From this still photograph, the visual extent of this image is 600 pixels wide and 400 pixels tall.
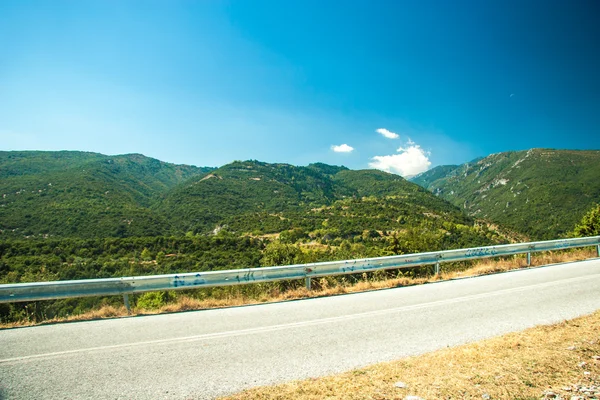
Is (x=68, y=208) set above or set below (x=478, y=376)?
above

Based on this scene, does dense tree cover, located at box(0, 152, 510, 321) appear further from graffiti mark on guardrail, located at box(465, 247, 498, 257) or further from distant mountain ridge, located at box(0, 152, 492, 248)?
graffiti mark on guardrail, located at box(465, 247, 498, 257)

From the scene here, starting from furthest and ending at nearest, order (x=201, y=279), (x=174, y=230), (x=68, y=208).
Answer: (x=174, y=230) → (x=68, y=208) → (x=201, y=279)

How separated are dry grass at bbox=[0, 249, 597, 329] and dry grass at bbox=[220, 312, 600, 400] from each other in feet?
13.8

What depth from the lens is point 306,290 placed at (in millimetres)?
8062

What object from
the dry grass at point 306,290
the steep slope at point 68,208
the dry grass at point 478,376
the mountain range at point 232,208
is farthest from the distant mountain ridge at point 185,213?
the dry grass at point 478,376

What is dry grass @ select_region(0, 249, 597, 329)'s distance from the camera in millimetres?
6412

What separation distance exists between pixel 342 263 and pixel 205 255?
47.5 m

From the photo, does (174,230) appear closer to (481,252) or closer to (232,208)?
(232,208)

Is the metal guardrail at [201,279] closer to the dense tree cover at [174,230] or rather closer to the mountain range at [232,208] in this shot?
the dense tree cover at [174,230]

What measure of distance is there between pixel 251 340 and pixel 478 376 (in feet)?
10.3

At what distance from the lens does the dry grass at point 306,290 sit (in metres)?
6.41

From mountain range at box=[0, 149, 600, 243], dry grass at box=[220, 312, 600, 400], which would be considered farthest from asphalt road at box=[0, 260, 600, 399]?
mountain range at box=[0, 149, 600, 243]

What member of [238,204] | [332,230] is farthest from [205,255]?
[238,204]

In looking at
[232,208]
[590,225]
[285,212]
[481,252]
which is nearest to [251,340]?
[481,252]
